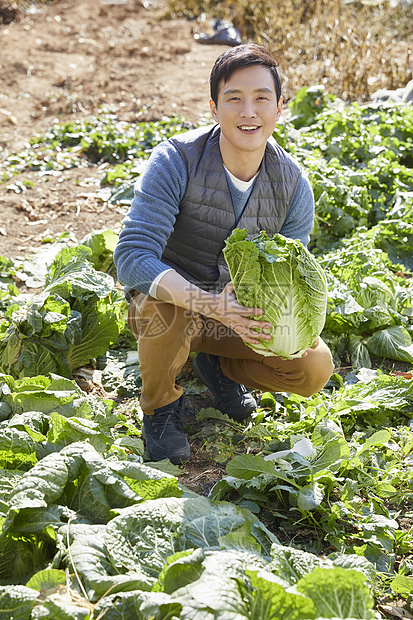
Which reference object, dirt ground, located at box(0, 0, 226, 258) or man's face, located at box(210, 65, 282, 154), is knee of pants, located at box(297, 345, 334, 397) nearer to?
man's face, located at box(210, 65, 282, 154)

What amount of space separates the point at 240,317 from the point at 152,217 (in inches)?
29.9

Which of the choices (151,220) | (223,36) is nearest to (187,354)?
(151,220)

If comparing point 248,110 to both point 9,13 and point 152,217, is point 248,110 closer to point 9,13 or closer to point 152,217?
point 152,217

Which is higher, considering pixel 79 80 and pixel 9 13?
pixel 9 13

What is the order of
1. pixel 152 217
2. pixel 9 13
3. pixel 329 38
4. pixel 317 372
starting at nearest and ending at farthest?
pixel 152 217
pixel 317 372
pixel 329 38
pixel 9 13

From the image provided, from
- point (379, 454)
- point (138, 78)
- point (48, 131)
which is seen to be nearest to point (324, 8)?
point (138, 78)

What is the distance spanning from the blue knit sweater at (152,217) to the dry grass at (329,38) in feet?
20.6

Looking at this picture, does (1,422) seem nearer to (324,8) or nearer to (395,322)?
(395,322)

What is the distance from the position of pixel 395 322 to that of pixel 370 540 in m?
2.07

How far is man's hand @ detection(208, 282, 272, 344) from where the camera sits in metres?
3.08

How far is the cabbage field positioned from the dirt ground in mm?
777

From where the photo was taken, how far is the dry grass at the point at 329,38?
29.3ft

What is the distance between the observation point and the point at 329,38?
9.79 metres

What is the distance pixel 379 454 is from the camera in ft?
11.3
